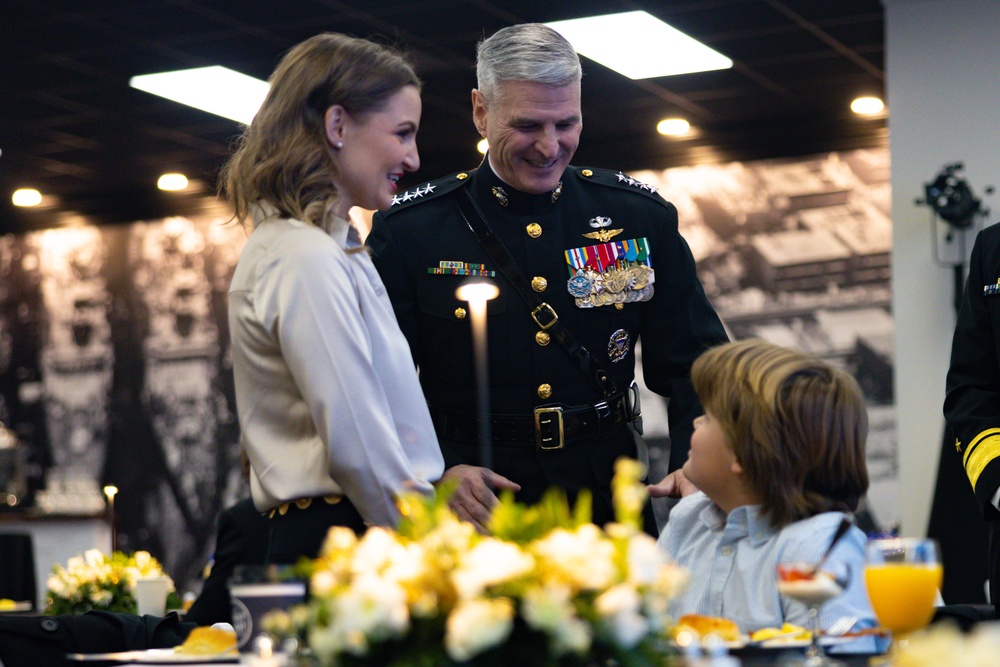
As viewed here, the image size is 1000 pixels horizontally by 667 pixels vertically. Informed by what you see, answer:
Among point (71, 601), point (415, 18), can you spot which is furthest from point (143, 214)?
point (71, 601)

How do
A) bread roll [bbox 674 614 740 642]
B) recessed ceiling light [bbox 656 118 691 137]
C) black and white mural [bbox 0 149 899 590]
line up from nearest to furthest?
1. bread roll [bbox 674 614 740 642]
2. recessed ceiling light [bbox 656 118 691 137]
3. black and white mural [bbox 0 149 899 590]

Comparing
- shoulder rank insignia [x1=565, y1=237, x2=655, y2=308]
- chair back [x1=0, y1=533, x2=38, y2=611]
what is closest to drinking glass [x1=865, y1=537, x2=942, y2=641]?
shoulder rank insignia [x1=565, y1=237, x2=655, y2=308]

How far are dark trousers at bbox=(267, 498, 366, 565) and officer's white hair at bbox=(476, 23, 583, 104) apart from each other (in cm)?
104

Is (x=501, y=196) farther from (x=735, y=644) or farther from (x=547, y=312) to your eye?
(x=735, y=644)

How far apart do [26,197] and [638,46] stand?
533 cm

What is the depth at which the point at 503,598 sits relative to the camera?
3.47ft

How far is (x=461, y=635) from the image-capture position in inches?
39.8

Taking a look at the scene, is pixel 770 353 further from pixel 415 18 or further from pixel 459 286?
pixel 415 18

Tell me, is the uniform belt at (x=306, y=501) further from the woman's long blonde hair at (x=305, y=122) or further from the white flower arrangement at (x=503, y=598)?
the white flower arrangement at (x=503, y=598)

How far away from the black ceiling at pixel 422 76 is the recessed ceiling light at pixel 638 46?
0.09 metres

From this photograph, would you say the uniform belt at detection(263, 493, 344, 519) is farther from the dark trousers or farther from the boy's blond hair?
the boy's blond hair

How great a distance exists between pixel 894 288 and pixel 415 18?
2.75 metres

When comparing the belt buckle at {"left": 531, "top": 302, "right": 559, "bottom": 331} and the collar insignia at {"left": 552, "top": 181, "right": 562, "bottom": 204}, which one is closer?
the belt buckle at {"left": 531, "top": 302, "right": 559, "bottom": 331}

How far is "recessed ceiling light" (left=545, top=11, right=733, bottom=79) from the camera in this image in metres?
6.78
